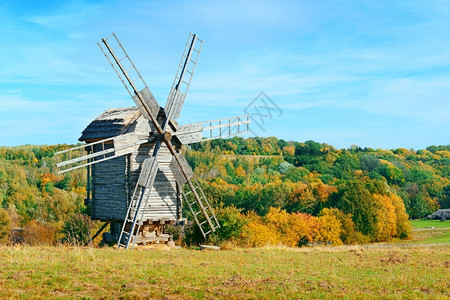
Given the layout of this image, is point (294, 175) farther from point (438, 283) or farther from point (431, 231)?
point (438, 283)

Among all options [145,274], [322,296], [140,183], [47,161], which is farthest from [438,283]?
[47,161]

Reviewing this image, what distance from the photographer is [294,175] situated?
327 feet

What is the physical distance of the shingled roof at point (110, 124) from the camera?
23.1m

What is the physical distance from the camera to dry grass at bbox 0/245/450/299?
12.0 meters

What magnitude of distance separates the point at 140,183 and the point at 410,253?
42.2ft

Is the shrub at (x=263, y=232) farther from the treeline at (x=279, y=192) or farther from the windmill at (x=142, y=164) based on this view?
the windmill at (x=142, y=164)

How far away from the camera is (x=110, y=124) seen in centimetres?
2355

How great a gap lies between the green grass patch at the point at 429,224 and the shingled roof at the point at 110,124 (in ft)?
215

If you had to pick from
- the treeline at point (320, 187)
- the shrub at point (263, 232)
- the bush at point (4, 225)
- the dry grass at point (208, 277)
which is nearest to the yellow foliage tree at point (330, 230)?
the treeline at point (320, 187)

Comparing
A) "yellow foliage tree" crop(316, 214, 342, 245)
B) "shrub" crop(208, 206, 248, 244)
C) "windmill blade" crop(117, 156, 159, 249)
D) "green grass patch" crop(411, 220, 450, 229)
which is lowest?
"green grass patch" crop(411, 220, 450, 229)

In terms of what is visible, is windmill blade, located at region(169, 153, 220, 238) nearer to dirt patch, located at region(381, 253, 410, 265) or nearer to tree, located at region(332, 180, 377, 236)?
dirt patch, located at region(381, 253, 410, 265)

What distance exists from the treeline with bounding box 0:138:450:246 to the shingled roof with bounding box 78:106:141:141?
266 inches

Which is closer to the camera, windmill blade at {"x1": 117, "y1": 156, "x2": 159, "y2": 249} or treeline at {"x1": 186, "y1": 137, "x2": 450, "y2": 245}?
windmill blade at {"x1": 117, "y1": 156, "x2": 159, "y2": 249}

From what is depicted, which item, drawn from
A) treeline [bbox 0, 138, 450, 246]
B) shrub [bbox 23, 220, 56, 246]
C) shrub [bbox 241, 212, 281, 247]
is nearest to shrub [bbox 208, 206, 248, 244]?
treeline [bbox 0, 138, 450, 246]
